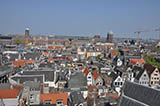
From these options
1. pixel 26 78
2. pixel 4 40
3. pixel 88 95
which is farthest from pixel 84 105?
pixel 4 40

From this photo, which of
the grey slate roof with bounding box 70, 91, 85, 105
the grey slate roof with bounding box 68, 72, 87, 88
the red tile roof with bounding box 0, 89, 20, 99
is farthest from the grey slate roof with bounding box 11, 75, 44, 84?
the red tile roof with bounding box 0, 89, 20, 99

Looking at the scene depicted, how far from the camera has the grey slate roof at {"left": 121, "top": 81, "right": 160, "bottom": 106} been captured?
16500 mm

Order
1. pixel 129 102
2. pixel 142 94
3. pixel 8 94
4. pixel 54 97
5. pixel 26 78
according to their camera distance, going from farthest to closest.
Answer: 1. pixel 26 78
2. pixel 54 97
3. pixel 8 94
4. pixel 142 94
5. pixel 129 102

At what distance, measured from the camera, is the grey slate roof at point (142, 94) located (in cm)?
1650

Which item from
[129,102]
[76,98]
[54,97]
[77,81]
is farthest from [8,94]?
[77,81]

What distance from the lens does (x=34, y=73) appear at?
33.6 metres

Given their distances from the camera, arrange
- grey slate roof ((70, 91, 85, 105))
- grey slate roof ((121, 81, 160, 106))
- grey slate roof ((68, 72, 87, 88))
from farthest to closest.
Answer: grey slate roof ((68, 72, 87, 88)), grey slate roof ((70, 91, 85, 105)), grey slate roof ((121, 81, 160, 106))

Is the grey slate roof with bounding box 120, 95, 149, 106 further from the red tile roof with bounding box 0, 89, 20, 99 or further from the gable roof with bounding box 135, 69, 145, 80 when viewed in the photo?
the gable roof with bounding box 135, 69, 145, 80

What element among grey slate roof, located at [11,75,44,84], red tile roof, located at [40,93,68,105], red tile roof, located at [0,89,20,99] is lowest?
red tile roof, located at [40,93,68,105]

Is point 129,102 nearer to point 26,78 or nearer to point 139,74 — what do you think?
point 26,78

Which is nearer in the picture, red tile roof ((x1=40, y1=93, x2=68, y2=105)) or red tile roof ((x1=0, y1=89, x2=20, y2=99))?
red tile roof ((x1=0, y1=89, x2=20, y2=99))

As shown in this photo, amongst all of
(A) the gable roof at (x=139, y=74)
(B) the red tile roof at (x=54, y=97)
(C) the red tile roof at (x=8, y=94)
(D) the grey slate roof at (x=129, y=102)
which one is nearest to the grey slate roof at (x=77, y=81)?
(B) the red tile roof at (x=54, y=97)

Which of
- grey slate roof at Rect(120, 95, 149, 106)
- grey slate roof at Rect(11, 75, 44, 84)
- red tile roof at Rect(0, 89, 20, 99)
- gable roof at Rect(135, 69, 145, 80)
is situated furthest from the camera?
gable roof at Rect(135, 69, 145, 80)

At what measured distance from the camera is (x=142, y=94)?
17.9 meters
